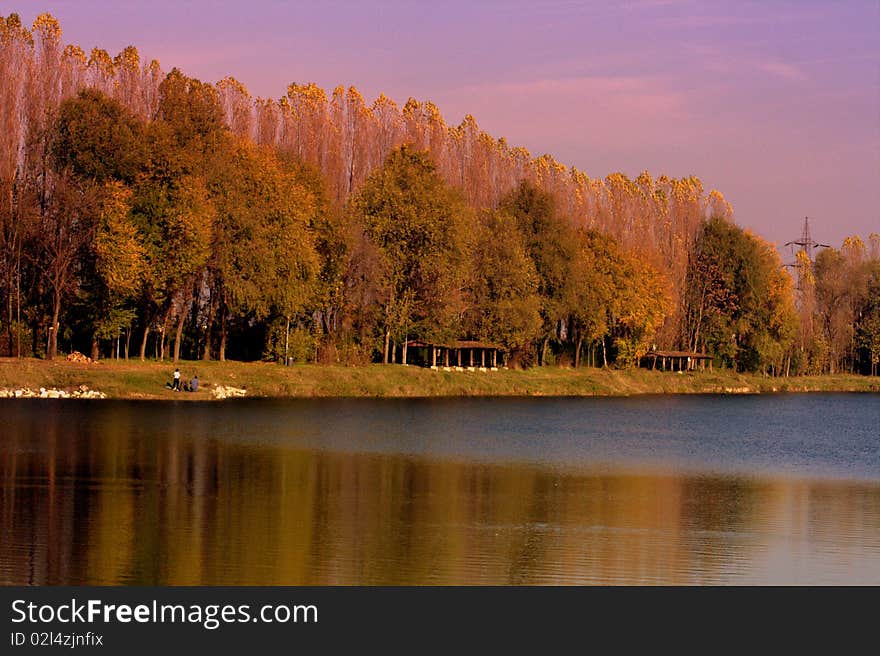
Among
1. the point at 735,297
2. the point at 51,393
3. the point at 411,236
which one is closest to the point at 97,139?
the point at 51,393

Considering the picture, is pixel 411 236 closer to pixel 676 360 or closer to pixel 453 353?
pixel 453 353

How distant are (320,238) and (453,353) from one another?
71.8 ft

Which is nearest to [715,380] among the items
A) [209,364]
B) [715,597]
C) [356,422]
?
[209,364]

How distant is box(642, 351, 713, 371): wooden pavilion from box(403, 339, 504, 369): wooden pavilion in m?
16.8

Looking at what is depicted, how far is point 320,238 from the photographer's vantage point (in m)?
70.0

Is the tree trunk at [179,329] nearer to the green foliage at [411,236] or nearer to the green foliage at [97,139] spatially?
the green foliage at [97,139]

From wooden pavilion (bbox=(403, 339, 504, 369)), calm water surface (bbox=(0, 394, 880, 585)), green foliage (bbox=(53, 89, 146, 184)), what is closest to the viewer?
calm water surface (bbox=(0, 394, 880, 585))

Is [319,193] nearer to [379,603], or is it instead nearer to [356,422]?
[356,422]

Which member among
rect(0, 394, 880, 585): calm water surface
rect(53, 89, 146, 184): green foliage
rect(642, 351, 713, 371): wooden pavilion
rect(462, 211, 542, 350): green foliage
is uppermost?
rect(53, 89, 146, 184): green foliage

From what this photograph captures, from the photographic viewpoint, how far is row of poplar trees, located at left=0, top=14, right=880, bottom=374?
5862 cm

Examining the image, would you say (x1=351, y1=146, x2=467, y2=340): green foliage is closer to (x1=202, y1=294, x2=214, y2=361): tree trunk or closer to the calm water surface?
(x1=202, y1=294, x2=214, y2=361): tree trunk

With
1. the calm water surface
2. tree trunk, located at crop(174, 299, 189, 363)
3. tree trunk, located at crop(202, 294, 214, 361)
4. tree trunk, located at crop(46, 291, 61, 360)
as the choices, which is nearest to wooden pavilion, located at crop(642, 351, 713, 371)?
tree trunk, located at crop(202, 294, 214, 361)

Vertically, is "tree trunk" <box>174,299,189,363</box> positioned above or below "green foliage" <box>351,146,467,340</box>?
below

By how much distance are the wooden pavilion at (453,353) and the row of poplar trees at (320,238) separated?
4.16ft
